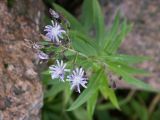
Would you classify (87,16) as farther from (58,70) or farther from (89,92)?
(58,70)

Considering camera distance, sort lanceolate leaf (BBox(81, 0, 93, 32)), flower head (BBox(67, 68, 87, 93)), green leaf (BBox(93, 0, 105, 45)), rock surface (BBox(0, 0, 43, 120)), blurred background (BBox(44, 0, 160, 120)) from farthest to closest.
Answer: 1. blurred background (BBox(44, 0, 160, 120))
2. lanceolate leaf (BBox(81, 0, 93, 32))
3. green leaf (BBox(93, 0, 105, 45))
4. rock surface (BBox(0, 0, 43, 120))
5. flower head (BBox(67, 68, 87, 93))

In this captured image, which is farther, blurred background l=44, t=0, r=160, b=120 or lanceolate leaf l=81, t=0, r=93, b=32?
blurred background l=44, t=0, r=160, b=120

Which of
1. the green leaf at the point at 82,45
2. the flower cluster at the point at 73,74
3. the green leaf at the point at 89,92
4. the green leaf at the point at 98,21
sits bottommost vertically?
the green leaf at the point at 89,92

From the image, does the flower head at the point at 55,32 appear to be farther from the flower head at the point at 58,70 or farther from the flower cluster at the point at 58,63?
the flower head at the point at 58,70

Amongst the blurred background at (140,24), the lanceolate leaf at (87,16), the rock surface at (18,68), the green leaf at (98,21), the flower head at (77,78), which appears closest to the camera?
the flower head at (77,78)

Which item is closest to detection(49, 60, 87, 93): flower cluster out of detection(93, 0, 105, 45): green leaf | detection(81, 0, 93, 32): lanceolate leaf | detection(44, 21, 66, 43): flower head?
detection(44, 21, 66, 43): flower head

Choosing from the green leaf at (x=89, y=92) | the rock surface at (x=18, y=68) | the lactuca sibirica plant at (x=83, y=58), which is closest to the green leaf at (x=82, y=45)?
the lactuca sibirica plant at (x=83, y=58)

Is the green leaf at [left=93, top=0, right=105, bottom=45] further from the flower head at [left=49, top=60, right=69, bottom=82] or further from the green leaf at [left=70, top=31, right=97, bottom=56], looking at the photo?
the flower head at [left=49, top=60, right=69, bottom=82]

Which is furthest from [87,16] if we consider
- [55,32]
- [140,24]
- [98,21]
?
[55,32]
